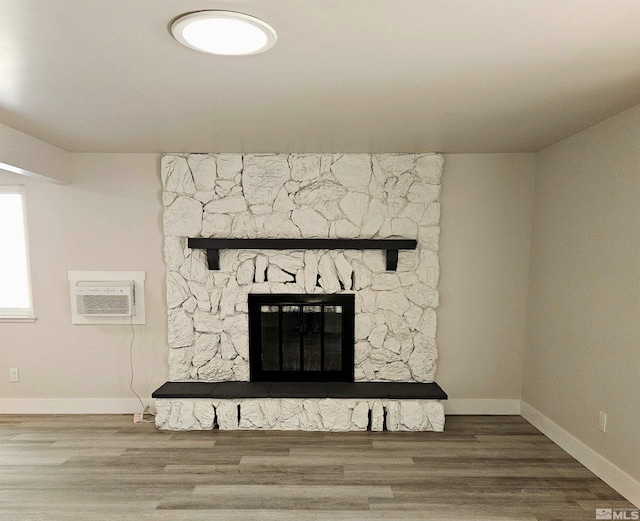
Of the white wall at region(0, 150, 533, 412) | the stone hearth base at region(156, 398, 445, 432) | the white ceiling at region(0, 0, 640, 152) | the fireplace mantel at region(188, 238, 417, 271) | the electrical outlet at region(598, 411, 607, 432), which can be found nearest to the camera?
the white ceiling at region(0, 0, 640, 152)

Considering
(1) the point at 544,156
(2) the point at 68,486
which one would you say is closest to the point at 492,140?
(1) the point at 544,156

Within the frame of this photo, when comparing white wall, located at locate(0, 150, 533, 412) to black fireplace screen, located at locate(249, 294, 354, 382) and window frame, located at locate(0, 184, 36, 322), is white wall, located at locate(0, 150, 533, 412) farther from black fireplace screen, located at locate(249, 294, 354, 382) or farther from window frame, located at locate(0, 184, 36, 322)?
black fireplace screen, located at locate(249, 294, 354, 382)

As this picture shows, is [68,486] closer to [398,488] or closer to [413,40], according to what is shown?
[398,488]

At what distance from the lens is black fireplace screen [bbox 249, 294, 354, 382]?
3.63 m

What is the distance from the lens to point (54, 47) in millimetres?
1591

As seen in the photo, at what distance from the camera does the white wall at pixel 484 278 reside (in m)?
3.57

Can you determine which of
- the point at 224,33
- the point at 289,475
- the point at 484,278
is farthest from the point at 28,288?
the point at 484,278

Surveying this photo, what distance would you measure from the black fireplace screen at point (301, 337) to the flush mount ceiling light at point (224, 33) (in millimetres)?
2384

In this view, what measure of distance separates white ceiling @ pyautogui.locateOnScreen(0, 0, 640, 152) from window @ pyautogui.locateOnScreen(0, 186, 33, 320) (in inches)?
42.3

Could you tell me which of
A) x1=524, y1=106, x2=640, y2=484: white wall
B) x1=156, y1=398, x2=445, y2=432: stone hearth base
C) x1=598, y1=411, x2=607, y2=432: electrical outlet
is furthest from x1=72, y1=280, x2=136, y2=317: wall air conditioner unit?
x1=598, y1=411, x2=607, y2=432: electrical outlet

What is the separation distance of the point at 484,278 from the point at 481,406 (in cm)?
120

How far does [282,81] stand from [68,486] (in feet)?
9.39

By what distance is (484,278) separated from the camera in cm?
363

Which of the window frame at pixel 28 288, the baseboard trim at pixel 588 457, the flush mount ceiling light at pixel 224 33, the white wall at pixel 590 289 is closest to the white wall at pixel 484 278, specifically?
the white wall at pixel 590 289
